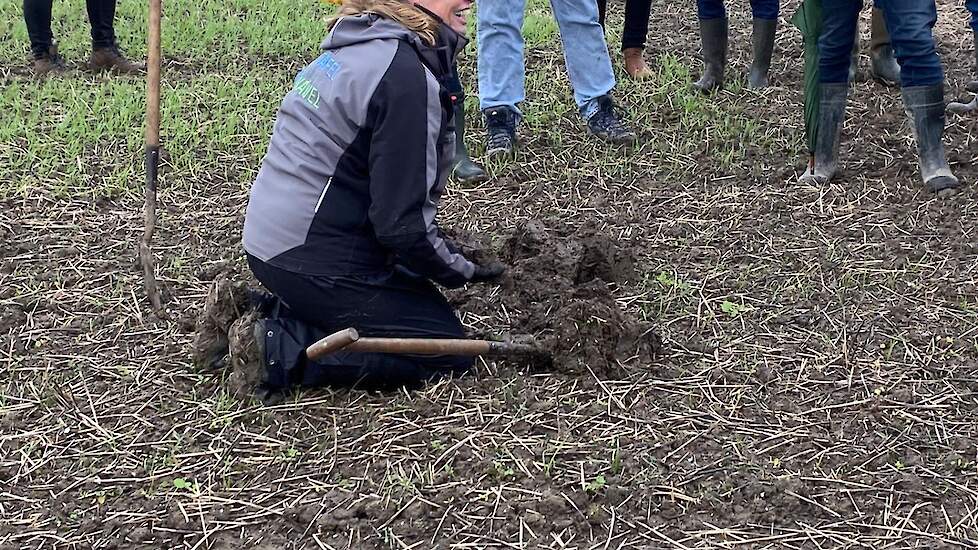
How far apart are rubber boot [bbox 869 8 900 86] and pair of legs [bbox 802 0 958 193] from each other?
4.26 ft

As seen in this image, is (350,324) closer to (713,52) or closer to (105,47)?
(713,52)

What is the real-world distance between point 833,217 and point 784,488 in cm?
193

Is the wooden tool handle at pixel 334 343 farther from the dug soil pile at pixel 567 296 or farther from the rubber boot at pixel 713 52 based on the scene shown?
the rubber boot at pixel 713 52

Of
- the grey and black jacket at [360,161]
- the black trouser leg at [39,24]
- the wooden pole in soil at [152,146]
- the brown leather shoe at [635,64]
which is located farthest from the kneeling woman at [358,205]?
the black trouser leg at [39,24]

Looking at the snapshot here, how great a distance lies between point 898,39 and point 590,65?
1440 mm

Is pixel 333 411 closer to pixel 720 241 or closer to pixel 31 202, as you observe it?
pixel 720 241

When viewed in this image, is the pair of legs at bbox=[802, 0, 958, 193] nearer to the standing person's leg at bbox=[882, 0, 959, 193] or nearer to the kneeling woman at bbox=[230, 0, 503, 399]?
the standing person's leg at bbox=[882, 0, 959, 193]

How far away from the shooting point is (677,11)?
7355 mm

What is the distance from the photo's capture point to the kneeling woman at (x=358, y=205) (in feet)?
9.61

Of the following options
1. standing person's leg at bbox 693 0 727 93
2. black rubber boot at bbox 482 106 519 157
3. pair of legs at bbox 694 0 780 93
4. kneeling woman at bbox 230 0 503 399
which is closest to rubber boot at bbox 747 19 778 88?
pair of legs at bbox 694 0 780 93

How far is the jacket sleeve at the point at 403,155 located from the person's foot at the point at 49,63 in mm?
4045

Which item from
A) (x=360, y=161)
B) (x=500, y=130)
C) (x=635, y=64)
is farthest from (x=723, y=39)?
(x=360, y=161)

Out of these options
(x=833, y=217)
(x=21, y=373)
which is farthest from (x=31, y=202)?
(x=833, y=217)

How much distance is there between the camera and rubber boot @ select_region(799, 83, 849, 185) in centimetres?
452
